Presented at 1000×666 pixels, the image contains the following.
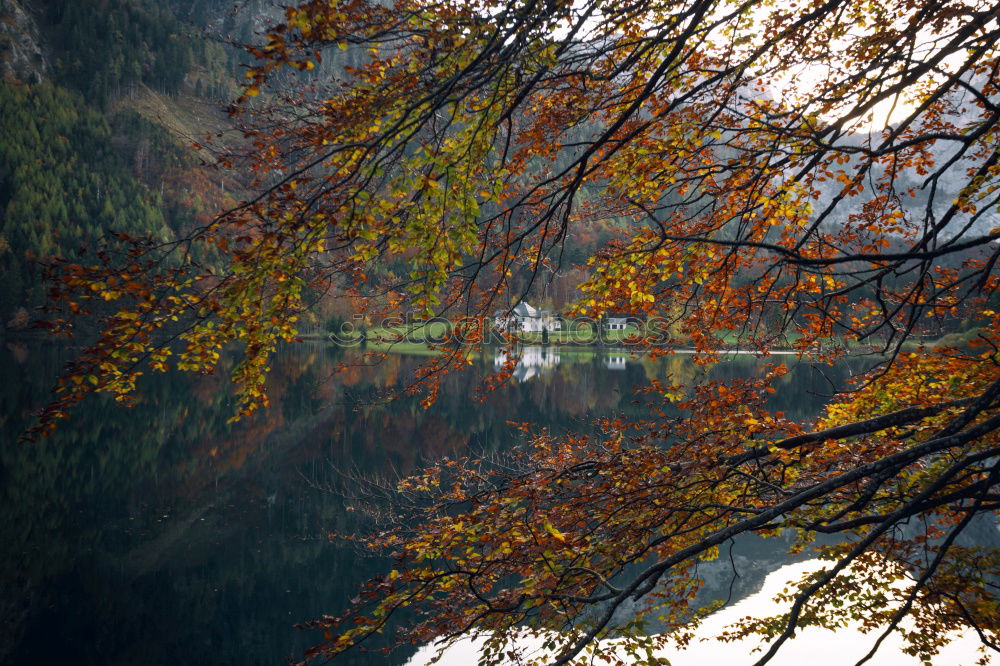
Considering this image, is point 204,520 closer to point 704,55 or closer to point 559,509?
point 559,509

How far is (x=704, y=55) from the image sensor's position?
5.73 metres

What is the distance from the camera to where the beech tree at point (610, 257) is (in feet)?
10.3

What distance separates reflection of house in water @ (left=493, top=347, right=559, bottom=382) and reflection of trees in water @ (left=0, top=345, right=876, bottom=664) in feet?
31.3

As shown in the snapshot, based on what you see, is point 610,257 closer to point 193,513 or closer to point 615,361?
point 193,513

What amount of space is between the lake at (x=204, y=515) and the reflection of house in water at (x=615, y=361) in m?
14.5

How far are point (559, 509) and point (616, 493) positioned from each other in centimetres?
61

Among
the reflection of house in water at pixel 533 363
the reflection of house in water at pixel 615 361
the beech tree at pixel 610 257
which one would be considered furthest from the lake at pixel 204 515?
the reflection of house in water at pixel 615 361

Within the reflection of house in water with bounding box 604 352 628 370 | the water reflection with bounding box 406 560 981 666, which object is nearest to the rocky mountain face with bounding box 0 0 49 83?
the reflection of house in water with bounding box 604 352 628 370

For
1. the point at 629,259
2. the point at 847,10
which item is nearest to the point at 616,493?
the point at 629,259

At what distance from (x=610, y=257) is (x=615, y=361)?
46.1 metres

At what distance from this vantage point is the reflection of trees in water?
10.4 metres

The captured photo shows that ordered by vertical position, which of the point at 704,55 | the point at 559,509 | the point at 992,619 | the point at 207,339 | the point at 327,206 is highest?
the point at 704,55

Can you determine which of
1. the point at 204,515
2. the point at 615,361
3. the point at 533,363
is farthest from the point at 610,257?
the point at 615,361

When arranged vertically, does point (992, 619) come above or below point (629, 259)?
below
